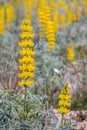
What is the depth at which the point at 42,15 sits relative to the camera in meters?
8.66

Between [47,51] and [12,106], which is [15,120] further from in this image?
[47,51]

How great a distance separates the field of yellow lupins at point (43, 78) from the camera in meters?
3.92

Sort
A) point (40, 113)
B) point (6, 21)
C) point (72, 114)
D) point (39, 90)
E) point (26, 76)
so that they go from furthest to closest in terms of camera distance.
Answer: point (6, 21), point (39, 90), point (72, 114), point (40, 113), point (26, 76)

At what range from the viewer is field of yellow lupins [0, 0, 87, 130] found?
3.92 meters

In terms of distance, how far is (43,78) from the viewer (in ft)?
22.5

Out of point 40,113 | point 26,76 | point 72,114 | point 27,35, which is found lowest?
point 72,114

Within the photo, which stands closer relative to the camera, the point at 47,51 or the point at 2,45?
the point at 47,51

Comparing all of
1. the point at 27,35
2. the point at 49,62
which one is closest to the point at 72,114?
the point at 27,35

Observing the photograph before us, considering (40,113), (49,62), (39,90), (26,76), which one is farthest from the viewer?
(49,62)

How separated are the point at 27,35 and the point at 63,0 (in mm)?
13337

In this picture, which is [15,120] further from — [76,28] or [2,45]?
[76,28]

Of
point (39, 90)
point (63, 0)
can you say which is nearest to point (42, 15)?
point (39, 90)

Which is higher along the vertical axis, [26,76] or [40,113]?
[26,76]

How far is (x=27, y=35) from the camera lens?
3.91 meters
